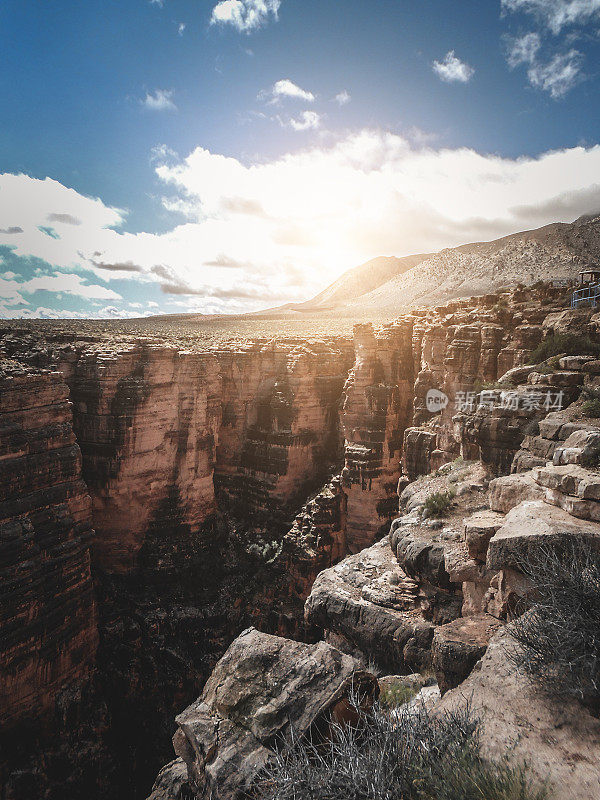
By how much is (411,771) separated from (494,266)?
80659mm

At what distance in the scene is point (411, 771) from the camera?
3803 mm

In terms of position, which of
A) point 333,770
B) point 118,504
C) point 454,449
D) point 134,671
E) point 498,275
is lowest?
point 134,671

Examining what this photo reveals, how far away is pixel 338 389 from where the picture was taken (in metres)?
23.7

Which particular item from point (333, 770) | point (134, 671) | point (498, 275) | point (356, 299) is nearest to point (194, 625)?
point (134, 671)

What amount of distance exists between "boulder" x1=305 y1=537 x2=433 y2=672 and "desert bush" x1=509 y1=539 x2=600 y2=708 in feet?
13.4

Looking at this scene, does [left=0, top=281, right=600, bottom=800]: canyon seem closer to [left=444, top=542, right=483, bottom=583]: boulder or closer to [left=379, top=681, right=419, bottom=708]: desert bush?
[left=444, top=542, right=483, bottom=583]: boulder

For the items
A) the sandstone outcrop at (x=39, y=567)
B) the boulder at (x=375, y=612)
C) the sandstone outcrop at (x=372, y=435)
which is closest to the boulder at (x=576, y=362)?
the boulder at (x=375, y=612)

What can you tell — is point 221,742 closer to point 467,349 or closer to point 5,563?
point 5,563

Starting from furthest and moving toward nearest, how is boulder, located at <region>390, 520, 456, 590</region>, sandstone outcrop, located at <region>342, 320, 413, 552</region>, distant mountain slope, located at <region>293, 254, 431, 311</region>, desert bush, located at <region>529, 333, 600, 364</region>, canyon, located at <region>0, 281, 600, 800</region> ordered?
distant mountain slope, located at <region>293, 254, 431, 311</region>, sandstone outcrop, located at <region>342, 320, 413, 552</region>, desert bush, located at <region>529, 333, 600, 364</region>, boulder, located at <region>390, 520, 456, 590</region>, canyon, located at <region>0, 281, 600, 800</region>

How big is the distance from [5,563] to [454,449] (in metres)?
13.9

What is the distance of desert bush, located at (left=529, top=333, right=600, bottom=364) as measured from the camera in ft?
42.2
